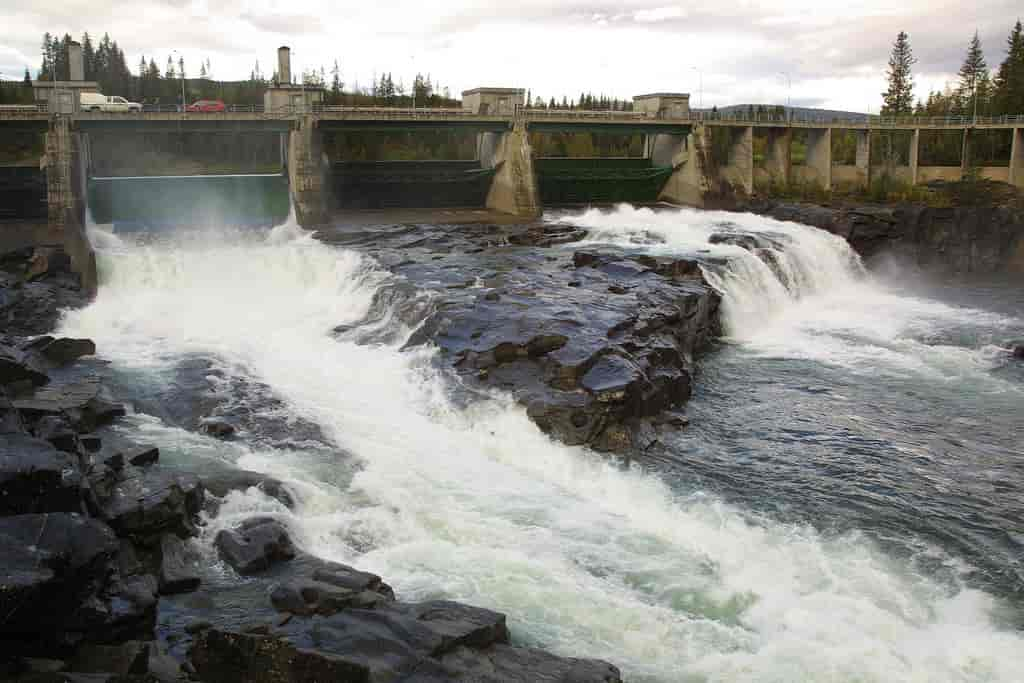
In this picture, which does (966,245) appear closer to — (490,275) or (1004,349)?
(1004,349)

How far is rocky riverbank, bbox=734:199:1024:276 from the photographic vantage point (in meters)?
41.6

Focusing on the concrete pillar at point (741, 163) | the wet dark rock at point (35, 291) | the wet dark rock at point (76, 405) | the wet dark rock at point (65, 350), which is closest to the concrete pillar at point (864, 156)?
the concrete pillar at point (741, 163)

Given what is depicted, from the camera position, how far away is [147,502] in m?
13.5

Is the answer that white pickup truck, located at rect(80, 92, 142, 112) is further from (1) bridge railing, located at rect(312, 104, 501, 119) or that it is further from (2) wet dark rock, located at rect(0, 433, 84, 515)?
(2) wet dark rock, located at rect(0, 433, 84, 515)

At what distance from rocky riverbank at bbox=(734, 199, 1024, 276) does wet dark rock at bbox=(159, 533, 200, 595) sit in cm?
3439

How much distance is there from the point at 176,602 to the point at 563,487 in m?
7.50

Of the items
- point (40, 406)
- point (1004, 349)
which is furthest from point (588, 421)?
point (1004, 349)

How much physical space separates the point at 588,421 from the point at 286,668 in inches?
419

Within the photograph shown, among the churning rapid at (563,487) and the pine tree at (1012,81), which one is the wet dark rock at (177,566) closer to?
the churning rapid at (563,487)

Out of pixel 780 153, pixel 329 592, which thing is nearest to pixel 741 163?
pixel 780 153

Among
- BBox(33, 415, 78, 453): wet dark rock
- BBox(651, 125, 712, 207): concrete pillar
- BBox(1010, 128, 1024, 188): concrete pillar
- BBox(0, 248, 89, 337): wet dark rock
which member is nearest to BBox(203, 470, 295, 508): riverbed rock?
BBox(33, 415, 78, 453): wet dark rock

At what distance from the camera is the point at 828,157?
52125mm

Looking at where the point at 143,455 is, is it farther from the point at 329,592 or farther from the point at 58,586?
the point at 58,586

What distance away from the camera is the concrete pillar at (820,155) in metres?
52.1
